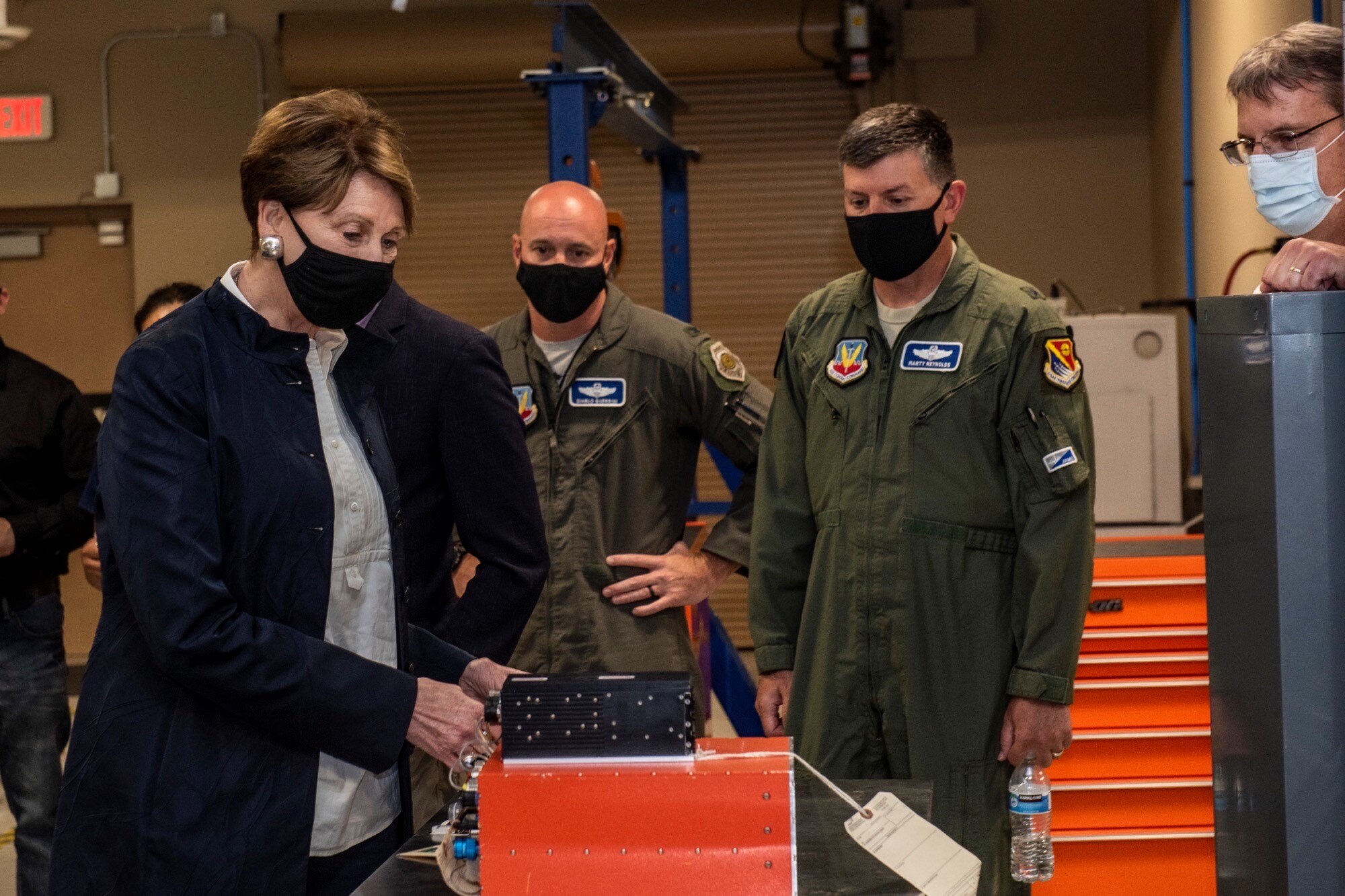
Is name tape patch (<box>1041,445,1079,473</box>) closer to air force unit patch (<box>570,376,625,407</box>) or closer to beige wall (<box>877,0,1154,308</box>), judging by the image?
air force unit patch (<box>570,376,625,407</box>)

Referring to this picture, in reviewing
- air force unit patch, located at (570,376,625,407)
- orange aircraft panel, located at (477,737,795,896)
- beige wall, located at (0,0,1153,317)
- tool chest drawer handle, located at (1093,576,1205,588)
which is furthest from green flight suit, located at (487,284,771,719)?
beige wall, located at (0,0,1153,317)

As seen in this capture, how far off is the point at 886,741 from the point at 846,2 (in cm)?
504

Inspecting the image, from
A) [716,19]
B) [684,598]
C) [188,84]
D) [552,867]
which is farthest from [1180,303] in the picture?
[188,84]

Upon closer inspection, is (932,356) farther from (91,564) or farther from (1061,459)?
(91,564)

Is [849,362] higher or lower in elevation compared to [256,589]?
higher

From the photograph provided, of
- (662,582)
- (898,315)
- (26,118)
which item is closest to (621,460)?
(662,582)

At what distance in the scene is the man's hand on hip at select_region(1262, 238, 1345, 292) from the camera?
1480mm

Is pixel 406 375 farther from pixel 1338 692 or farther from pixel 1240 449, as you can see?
pixel 1338 692

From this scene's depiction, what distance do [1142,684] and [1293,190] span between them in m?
1.66

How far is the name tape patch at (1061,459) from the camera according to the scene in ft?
7.58

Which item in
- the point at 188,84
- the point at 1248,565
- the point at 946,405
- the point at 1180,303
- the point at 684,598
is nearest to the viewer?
the point at 1248,565

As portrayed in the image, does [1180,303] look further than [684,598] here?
Yes

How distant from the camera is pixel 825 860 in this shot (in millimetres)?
1555

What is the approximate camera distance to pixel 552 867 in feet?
4.60
